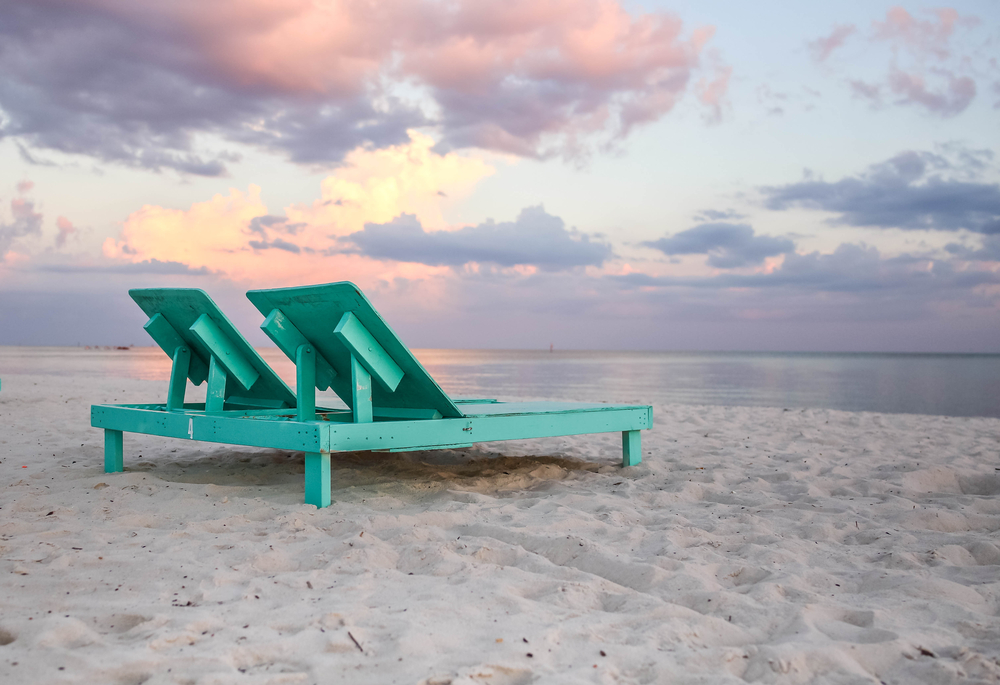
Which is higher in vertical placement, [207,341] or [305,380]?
[207,341]

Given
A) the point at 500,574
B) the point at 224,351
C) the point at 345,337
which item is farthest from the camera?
the point at 224,351

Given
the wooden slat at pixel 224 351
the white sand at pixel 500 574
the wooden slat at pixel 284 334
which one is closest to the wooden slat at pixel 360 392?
the wooden slat at pixel 284 334

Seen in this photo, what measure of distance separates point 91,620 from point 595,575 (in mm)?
1848

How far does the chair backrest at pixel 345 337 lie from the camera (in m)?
3.65

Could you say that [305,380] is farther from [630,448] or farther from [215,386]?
[630,448]

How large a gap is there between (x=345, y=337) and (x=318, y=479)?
846 mm

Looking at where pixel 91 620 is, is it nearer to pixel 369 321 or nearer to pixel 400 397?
pixel 369 321

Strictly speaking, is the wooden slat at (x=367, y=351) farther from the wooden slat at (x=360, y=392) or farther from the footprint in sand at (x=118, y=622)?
the footprint in sand at (x=118, y=622)

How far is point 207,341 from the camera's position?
4.40 m

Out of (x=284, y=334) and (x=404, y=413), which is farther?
(x=404, y=413)

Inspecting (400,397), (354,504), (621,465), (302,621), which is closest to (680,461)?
(621,465)

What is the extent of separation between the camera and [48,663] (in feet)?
6.13

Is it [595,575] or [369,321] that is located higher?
[369,321]

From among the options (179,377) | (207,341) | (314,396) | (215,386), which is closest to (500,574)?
(314,396)
